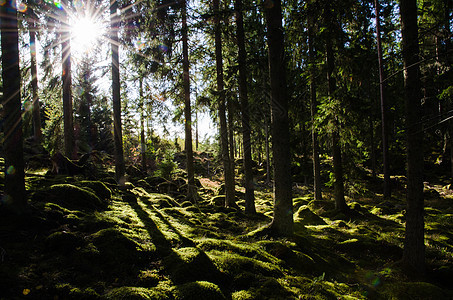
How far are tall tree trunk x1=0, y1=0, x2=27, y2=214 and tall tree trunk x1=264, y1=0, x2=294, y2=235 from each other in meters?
6.35

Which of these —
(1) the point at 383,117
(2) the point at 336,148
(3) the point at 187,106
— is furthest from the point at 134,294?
(1) the point at 383,117

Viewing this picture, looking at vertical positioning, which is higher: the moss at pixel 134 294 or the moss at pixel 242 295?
the moss at pixel 134 294

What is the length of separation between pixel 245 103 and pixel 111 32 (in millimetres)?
7259

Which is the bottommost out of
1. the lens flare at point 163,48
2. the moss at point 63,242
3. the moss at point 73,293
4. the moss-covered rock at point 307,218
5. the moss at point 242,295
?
the moss-covered rock at point 307,218

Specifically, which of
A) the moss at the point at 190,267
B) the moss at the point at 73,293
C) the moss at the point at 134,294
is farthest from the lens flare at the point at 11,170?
the moss at the point at 190,267

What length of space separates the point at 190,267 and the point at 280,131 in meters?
4.57

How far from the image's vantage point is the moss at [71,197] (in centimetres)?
667

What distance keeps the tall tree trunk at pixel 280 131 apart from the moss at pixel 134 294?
4515 mm

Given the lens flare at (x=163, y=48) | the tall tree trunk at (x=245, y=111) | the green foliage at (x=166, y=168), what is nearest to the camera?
the tall tree trunk at (x=245, y=111)

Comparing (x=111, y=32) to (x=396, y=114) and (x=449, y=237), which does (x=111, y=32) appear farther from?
(x=396, y=114)

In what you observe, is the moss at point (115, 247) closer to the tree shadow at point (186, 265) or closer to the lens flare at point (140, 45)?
the tree shadow at point (186, 265)

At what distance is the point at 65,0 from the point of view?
12344 mm

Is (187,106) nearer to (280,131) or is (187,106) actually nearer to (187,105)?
(187,105)

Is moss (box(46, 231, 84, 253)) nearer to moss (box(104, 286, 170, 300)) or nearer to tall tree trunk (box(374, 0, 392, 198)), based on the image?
moss (box(104, 286, 170, 300))
